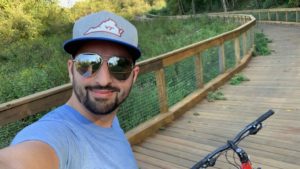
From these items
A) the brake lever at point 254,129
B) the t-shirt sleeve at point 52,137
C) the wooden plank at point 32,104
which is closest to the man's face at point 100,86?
the t-shirt sleeve at point 52,137

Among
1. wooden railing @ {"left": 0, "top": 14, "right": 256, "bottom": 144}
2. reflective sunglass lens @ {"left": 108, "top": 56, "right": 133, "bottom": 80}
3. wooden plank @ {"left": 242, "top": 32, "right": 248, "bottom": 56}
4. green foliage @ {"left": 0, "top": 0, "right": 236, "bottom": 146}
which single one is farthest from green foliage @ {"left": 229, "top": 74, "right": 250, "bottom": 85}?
reflective sunglass lens @ {"left": 108, "top": 56, "right": 133, "bottom": 80}

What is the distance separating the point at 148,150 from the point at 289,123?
6.03 feet

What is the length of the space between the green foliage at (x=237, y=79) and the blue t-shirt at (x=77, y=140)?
5.97 metres

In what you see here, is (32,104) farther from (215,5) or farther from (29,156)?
(215,5)

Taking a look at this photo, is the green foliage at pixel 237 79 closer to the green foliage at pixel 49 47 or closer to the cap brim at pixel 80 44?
the green foliage at pixel 49 47

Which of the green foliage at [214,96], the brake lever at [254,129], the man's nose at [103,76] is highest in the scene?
the man's nose at [103,76]

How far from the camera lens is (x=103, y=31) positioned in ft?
4.15

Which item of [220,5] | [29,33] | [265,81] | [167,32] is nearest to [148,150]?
[265,81]

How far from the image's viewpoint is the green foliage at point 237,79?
717 centimetres

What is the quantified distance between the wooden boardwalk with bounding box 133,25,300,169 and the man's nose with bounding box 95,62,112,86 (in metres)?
2.47

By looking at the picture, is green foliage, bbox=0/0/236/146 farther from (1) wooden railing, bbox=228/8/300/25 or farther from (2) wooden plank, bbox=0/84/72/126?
(1) wooden railing, bbox=228/8/300/25

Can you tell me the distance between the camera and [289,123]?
4645mm

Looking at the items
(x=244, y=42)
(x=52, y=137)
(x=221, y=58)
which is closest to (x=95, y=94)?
(x=52, y=137)

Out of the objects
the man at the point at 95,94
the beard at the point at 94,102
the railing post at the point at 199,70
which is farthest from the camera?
the railing post at the point at 199,70
